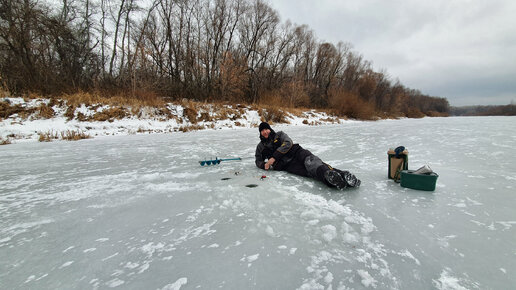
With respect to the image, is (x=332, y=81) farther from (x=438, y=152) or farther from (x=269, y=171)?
(x=269, y=171)

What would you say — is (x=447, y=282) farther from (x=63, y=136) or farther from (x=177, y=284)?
(x=63, y=136)

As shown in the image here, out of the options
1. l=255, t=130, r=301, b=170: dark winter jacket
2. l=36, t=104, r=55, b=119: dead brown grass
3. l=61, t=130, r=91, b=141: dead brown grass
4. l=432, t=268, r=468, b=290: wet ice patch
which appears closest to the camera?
l=432, t=268, r=468, b=290: wet ice patch

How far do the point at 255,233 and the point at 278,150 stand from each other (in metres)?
1.67

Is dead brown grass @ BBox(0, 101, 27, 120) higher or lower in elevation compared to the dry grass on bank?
higher

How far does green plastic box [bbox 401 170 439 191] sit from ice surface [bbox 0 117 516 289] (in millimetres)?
122

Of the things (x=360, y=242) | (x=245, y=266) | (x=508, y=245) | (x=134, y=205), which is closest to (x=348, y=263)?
(x=360, y=242)

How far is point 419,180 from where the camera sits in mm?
2135

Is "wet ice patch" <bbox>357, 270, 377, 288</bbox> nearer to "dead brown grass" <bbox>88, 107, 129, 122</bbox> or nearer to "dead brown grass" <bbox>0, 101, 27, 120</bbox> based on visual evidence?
"dead brown grass" <bbox>88, 107, 129, 122</bbox>

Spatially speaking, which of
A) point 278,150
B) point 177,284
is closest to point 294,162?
point 278,150

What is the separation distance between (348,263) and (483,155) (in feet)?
13.6

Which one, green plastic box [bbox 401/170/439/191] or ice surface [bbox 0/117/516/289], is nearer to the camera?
ice surface [bbox 0/117/516/289]

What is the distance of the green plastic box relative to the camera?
81.5 inches

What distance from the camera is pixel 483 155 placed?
353 centimetres

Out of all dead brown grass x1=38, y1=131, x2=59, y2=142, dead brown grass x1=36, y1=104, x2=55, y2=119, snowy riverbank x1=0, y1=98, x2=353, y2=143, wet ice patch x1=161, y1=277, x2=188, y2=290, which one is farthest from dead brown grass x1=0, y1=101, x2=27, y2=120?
wet ice patch x1=161, y1=277, x2=188, y2=290
